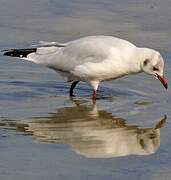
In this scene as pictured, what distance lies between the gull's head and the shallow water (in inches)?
8.3

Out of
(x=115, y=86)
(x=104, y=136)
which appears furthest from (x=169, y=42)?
(x=104, y=136)

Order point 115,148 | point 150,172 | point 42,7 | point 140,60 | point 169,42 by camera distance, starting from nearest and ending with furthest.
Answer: point 150,172 < point 115,148 < point 140,60 < point 169,42 < point 42,7

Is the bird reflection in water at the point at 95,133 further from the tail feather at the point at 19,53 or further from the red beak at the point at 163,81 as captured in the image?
the tail feather at the point at 19,53

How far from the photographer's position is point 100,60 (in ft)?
32.1

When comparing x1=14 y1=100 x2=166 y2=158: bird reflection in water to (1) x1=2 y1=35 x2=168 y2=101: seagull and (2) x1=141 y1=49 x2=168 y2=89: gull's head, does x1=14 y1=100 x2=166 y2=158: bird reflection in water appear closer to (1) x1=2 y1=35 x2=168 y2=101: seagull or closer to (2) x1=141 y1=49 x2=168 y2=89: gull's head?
(1) x1=2 y1=35 x2=168 y2=101: seagull

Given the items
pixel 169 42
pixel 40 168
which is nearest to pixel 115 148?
pixel 40 168

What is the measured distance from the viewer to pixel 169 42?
11664mm

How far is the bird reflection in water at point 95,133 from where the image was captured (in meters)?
7.68

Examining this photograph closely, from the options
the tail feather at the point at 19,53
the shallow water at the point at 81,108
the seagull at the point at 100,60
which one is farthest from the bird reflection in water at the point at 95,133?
the tail feather at the point at 19,53

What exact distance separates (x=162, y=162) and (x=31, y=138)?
131 centimetres

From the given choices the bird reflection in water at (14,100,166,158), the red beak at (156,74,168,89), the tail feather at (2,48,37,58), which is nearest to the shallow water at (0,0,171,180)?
the bird reflection in water at (14,100,166,158)

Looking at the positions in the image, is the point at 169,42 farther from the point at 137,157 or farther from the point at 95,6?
the point at 137,157

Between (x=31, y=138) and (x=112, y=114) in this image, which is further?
(x=112, y=114)

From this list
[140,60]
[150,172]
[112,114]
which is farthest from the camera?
[140,60]
